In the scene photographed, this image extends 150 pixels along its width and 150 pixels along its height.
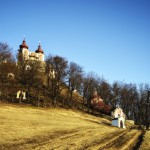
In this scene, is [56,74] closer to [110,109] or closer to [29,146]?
[110,109]

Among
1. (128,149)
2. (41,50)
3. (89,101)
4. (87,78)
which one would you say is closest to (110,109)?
(89,101)

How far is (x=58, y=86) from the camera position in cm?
6944

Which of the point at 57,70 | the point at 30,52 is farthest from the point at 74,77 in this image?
the point at 30,52

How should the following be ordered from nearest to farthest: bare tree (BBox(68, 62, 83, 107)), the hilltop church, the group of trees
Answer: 1. the group of trees
2. bare tree (BBox(68, 62, 83, 107))
3. the hilltop church

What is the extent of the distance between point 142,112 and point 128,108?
670 centimetres

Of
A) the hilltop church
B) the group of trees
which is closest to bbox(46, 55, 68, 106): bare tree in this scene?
the group of trees

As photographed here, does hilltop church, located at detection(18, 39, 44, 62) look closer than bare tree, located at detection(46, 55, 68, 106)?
No

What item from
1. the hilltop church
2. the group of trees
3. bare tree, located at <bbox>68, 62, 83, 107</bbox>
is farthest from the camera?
the hilltop church

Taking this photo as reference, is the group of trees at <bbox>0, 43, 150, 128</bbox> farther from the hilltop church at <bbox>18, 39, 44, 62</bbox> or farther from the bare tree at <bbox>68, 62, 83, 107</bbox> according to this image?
the hilltop church at <bbox>18, 39, 44, 62</bbox>

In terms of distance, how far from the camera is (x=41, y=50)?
109625mm

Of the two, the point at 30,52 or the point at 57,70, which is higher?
the point at 30,52

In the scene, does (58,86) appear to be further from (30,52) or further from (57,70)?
(30,52)

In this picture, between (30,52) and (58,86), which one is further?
(30,52)

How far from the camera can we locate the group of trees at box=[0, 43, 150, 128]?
62128mm
